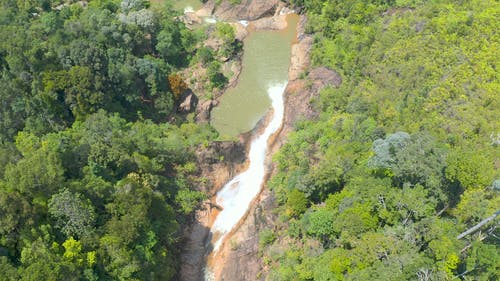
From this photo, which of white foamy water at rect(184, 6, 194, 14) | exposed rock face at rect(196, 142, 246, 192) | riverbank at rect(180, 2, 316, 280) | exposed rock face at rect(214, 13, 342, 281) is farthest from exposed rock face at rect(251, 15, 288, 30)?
exposed rock face at rect(196, 142, 246, 192)

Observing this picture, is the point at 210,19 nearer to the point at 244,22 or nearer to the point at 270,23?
the point at 244,22

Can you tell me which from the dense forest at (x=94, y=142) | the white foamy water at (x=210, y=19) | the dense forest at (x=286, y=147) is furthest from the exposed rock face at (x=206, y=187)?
the white foamy water at (x=210, y=19)

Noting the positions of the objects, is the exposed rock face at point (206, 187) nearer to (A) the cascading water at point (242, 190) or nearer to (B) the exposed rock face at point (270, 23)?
(A) the cascading water at point (242, 190)

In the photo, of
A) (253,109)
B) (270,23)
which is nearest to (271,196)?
(253,109)

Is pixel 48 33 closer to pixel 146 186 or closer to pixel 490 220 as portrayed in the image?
pixel 146 186

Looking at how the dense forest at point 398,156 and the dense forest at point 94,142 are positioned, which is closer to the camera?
the dense forest at point 398,156

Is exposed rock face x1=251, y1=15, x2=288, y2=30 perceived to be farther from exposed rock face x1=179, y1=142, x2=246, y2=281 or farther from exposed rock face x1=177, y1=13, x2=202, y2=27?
exposed rock face x1=179, y1=142, x2=246, y2=281
